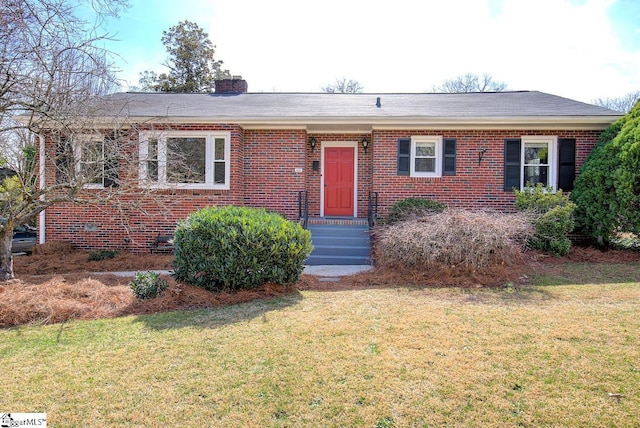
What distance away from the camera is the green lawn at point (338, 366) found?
8.54ft

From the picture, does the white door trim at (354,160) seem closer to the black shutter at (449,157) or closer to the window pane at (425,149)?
the window pane at (425,149)

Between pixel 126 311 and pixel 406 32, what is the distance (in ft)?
25.4

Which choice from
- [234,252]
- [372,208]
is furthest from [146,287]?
[372,208]

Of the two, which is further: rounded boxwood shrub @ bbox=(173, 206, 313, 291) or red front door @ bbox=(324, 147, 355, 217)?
red front door @ bbox=(324, 147, 355, 217)

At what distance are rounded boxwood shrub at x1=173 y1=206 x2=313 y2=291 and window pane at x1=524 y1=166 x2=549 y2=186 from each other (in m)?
7.25

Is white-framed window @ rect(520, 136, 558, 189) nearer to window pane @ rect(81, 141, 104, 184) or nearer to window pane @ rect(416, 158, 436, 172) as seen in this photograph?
window pane @ rect(416, 158, 436, 172)

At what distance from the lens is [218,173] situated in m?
9.86

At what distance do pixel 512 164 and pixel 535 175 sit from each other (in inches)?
27.9

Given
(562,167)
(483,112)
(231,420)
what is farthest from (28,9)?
(562,167)

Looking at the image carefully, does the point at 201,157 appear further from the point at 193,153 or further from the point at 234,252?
the point at 234,252

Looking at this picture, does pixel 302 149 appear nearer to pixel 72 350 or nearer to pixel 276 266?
pixel 276 266

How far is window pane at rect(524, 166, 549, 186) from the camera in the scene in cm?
993

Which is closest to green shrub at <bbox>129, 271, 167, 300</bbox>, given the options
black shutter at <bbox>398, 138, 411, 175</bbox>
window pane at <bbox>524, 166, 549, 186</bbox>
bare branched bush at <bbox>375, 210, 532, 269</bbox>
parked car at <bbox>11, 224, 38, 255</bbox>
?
bare branched bush at <bbox>375, 210, 532, 269</bbox>

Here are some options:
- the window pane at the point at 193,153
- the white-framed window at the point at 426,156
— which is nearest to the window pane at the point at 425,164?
the white-framed window at the point at 426,156
